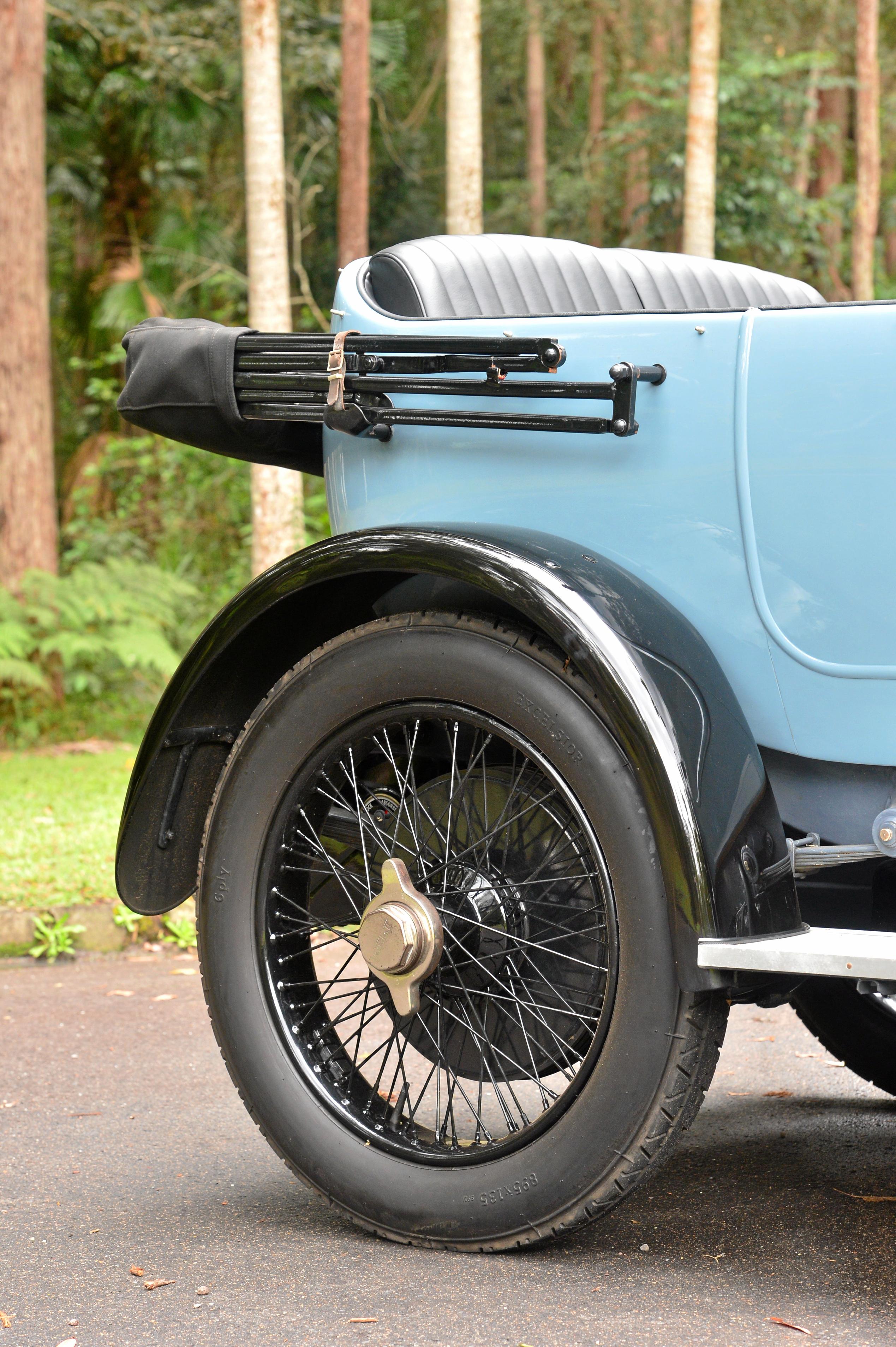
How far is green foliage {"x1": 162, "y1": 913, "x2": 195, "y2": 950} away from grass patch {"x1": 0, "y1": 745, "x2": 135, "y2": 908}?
216mm

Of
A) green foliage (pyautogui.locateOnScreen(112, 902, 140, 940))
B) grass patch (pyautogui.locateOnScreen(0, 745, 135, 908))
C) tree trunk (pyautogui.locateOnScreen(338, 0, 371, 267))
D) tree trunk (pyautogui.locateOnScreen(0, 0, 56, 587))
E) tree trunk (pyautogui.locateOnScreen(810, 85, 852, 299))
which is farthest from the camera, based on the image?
tree trunk (pyautogui.locateOnScreen(810, 85, 852, 299))

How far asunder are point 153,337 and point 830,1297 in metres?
2.08

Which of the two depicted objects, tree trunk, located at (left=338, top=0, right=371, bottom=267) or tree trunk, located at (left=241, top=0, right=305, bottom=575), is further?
tree trunk, located at (left=338, top=0, right=371, bottom=267)

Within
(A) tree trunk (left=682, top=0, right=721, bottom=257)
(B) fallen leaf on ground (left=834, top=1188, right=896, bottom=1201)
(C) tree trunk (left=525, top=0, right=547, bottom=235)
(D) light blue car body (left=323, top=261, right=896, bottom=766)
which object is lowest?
(B) fallen leaf on ground (left=834, top=1188, right=896, bottom=1201)

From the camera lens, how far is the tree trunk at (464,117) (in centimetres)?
1101

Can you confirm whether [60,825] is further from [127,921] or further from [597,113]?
[597,113]

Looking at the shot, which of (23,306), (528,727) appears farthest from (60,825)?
(23,306)

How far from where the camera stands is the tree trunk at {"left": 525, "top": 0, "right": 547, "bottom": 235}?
19219mm

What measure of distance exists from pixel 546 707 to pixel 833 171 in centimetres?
2009

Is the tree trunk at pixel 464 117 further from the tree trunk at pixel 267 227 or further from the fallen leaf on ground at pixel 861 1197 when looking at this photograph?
the fallen leaf on ground at pixel 861 1197

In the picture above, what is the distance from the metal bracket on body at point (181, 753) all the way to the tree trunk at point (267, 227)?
22.4 feet

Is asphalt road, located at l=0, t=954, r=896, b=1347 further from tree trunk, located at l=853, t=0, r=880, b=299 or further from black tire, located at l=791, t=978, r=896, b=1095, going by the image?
tree trunk, located at l=853, t=0, r=880, b=299

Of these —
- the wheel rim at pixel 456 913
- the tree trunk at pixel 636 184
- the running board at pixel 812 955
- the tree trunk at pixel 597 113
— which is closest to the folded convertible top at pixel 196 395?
the wheel rim at pixel 456 913

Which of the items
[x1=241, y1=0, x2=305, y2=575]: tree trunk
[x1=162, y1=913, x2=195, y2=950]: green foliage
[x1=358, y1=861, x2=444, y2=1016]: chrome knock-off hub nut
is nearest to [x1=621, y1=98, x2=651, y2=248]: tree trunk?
[x1=241, y1=0, x2=305, y2=575]: tree trunk
